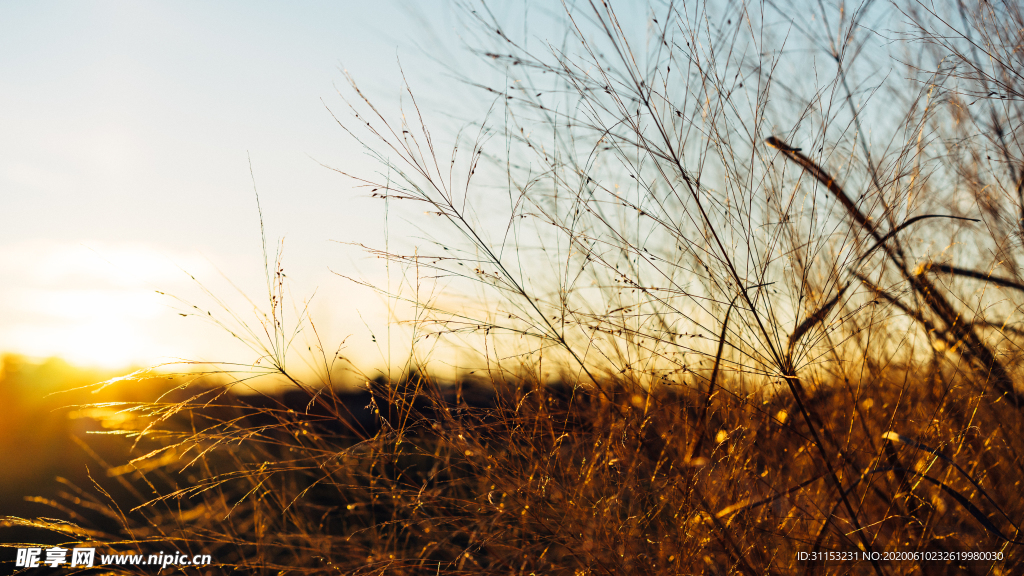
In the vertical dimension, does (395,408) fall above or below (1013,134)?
below

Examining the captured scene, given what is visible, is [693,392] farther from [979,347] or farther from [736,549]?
[979,347]

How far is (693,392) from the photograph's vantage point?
125 cm

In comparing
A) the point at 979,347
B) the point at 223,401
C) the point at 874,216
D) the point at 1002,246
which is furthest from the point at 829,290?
the point at 223,401

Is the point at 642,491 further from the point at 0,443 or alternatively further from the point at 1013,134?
the point at 0,443

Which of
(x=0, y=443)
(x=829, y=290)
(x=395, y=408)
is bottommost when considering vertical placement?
(x=0, y=443)

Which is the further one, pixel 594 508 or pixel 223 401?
pixel 223 401

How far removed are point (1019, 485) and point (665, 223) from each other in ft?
3.05

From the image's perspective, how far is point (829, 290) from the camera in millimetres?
1184

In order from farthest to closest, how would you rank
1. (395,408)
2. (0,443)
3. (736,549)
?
(0,443) → (395,408) → (736,549)

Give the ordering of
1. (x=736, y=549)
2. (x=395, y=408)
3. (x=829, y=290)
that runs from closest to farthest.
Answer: (x=736, y=549) → (x=829, y=290) → (x=395, y=408)

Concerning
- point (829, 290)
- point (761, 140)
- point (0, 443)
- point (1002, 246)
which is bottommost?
point (0, 443)

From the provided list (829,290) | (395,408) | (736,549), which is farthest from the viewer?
(395,408)

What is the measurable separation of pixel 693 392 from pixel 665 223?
40cm

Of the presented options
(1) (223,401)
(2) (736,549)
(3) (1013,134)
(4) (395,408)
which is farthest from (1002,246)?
(1) (223,401)
